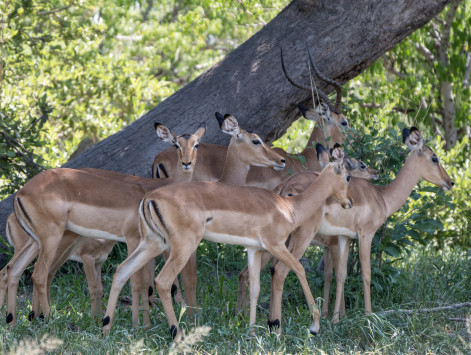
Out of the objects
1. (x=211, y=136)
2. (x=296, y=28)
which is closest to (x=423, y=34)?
(x=296, y=28)

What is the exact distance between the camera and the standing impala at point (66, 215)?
5.47 m

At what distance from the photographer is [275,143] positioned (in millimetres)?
10094

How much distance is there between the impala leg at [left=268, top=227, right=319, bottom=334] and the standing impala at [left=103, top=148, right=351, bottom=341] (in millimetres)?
164

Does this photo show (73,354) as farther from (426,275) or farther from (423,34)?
(423,34)

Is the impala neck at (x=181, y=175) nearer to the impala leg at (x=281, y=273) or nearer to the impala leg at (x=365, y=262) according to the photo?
the impala leg at (x=281, y=273)

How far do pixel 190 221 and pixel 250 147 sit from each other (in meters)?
1.91

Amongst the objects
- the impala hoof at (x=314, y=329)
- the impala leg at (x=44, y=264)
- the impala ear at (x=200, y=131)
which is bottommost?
the impala hoof at (x=314, y=329)

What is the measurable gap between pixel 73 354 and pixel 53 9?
6.71 m

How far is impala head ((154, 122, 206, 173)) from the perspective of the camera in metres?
6.23

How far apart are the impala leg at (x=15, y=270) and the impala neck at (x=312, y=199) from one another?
80.4 inches

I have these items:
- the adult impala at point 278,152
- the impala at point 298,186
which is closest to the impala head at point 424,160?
the impala at point 298,186

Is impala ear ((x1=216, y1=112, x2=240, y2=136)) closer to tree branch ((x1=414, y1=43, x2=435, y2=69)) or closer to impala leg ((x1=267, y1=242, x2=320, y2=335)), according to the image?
impala leg ((x1=267, y1=242, x2=320, y2=335))

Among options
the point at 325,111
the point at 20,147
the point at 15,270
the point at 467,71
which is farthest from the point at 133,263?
the point at 467,71

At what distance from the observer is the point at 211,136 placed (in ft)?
24.2
